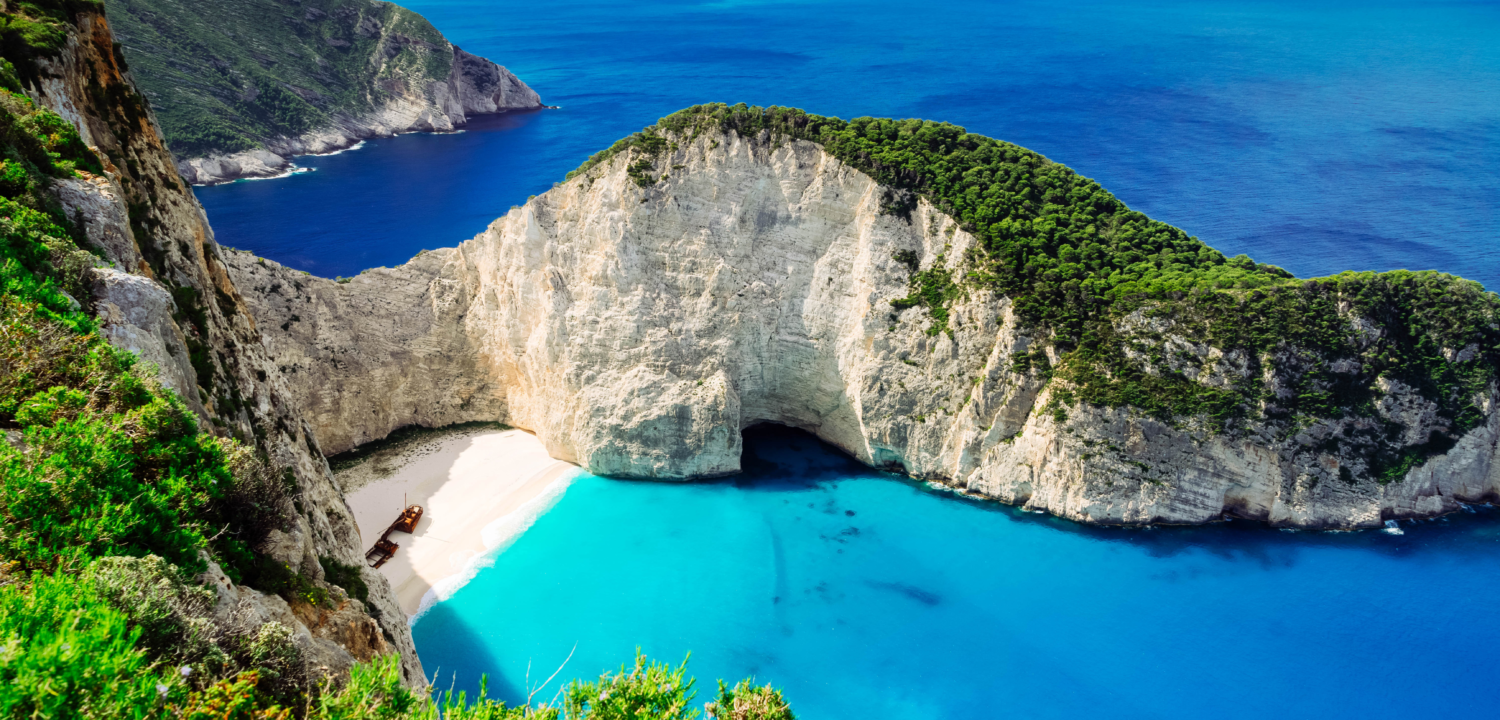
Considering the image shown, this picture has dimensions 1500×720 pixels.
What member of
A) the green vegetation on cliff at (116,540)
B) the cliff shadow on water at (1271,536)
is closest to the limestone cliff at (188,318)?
the green vegetation on cliff at (116,540)

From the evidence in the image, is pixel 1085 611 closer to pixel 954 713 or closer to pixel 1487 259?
pixel 954 713

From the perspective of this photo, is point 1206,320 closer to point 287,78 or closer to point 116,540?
point 116,540

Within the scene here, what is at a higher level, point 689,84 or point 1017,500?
point 689,84

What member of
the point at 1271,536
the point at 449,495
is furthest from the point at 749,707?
the point at 1271,536

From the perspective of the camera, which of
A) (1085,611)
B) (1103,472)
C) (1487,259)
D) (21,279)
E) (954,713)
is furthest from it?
(1487,259)

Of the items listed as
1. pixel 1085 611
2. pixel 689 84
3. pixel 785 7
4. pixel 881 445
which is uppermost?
pixel 785 7

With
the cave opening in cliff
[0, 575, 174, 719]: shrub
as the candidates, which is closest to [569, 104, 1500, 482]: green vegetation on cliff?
the cave opening in cliff

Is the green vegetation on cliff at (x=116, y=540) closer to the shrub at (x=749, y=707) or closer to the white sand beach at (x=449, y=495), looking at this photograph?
the shrub at (x=749, y=707)

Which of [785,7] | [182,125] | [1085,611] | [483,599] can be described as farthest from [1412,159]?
[785,7]

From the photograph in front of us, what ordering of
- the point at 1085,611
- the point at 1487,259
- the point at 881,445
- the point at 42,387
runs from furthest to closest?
the point at 1487,259
the point at 881,445
the point at 1085,611
the point at 42,387
